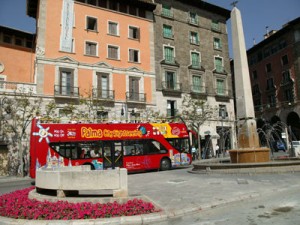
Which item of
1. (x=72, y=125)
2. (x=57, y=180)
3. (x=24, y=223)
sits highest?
(x=72, y=125)

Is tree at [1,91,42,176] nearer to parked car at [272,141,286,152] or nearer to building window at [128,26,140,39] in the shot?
building window at [128,26,140,39]

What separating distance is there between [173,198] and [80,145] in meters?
11.3

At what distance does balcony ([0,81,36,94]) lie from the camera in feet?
87.5

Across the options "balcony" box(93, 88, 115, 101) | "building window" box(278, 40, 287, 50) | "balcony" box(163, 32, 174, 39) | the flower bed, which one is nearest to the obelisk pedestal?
the flower bed

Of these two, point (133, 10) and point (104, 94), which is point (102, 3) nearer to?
point (133, 10)

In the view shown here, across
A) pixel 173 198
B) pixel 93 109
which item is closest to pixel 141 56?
pixel 93 109

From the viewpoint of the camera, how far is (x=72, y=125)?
19047 millimetres

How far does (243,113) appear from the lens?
16828 millimetres

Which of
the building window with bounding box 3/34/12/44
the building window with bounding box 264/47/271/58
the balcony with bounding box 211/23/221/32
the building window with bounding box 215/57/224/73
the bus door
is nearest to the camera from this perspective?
the bus door

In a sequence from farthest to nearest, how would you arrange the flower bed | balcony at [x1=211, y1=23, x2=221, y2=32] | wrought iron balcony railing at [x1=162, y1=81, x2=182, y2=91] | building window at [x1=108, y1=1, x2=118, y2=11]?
balcony at [x1=211, y1=23, x2=221, y2=32]
wrought iron balcony railing at [x1=162, y1=81, x2=182, y2=91]
building window at [x1=108, y1=1, x2=118, y2=11]
the flower bed

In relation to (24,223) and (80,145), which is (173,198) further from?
(80,145)

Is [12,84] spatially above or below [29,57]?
below

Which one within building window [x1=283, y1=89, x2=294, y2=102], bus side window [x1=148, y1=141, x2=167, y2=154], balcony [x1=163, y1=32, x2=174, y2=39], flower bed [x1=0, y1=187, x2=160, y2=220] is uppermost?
balcony [x1=163, y1=32, x2=174, y2=39]

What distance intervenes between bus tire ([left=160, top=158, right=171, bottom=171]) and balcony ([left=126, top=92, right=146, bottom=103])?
40.4 feet
